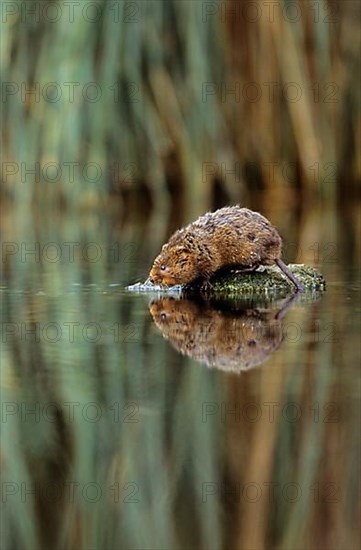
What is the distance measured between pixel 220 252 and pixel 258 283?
0.17 m

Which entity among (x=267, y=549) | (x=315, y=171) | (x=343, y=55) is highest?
(x=343, y=55)

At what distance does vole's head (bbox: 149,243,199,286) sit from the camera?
4566 mm

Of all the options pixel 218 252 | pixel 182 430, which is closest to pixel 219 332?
pixel 218 252

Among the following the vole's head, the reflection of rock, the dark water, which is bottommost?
the dark water

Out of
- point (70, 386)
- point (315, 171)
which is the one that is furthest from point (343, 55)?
point (70, 386)

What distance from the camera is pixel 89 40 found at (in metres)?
8.73

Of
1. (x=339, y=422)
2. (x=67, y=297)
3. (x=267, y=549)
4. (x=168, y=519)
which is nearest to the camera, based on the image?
(x=267, y=549)

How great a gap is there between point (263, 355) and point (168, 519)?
4.15 feet

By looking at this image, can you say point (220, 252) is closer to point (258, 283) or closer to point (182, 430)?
point (258, 283)

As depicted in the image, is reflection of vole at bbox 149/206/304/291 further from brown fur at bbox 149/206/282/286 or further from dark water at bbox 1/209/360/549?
dark water at bbox 1/209/360/549

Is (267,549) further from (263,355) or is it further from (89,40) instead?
(89,40)

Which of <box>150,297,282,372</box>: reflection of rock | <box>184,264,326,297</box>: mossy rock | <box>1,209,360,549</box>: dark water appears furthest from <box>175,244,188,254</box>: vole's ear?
<box>1,209,360,549</box>: dark water

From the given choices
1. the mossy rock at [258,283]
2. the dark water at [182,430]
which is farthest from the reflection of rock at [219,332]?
the mossy rock at [258,283]

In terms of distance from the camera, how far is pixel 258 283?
4.57 metres
